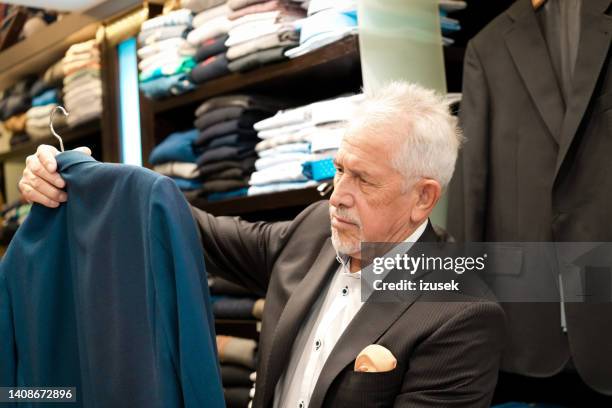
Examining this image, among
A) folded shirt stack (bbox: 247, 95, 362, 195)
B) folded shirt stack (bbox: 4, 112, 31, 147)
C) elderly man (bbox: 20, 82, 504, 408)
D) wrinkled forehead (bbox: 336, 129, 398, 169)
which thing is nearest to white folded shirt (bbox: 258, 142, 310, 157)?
folded shirt stack (bbox: 247, 95, 362, 195)

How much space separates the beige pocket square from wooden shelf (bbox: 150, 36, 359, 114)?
0.98 m

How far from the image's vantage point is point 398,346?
5.15ft

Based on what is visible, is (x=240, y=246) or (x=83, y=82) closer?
(x=240, y=246)

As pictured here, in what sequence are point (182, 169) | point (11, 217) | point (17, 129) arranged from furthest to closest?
1. point (17, 129)
2. point (11, 217)
3. point (182, 169)

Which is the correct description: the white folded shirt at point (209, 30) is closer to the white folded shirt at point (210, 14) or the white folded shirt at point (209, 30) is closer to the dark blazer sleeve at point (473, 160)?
the white folded shirt at point (210, 14)

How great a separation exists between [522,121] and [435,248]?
607 mm

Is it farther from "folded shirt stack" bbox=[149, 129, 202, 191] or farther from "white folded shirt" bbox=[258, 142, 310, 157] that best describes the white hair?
"folded shirt stack" bbox=[149, 129, 202, 191]

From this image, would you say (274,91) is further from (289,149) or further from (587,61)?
(587,61)

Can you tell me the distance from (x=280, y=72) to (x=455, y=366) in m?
1.23

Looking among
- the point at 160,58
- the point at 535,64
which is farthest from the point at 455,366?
the point at 160,58

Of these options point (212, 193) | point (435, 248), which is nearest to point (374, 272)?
point (435, 248)

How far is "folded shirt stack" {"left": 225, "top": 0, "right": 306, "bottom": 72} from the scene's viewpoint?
2.43 m

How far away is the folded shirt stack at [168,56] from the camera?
2.87 metres

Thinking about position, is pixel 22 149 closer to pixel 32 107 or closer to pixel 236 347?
pixel 32 107
